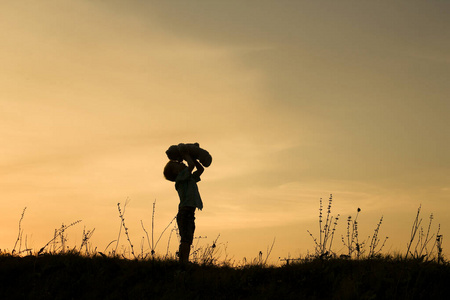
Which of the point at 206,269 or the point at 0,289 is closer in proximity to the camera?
the point at 0,289

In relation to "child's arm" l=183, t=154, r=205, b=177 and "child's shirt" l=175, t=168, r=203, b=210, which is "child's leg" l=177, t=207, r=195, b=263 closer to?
"child's shirt" l=175, t=168, r=203, b=210

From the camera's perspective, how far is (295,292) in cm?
770

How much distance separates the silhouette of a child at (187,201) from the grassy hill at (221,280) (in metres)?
0.82

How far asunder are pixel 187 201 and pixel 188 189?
254 millimetres

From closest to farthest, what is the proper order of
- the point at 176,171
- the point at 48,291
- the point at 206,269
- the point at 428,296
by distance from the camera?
the point at 428,296
the point at 48,291
the point at 206,269
the point at 176,171

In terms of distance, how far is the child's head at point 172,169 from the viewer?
34.1 ft

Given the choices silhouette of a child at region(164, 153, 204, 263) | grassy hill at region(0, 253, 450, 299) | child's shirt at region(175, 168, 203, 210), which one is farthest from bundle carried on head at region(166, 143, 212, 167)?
grassy hill at region(0, 253, 450, 299)

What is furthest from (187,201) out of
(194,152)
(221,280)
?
(221,280)

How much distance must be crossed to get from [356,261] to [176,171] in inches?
156

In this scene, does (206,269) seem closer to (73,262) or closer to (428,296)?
(73,262)

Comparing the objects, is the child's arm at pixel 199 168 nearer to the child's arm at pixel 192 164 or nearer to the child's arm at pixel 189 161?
the child's arm at pixel 192 164

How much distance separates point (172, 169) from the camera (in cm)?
1041

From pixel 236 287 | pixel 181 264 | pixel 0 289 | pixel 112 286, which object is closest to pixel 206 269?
pixel 181 264

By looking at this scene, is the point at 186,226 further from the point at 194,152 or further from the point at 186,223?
the point at 194,152
